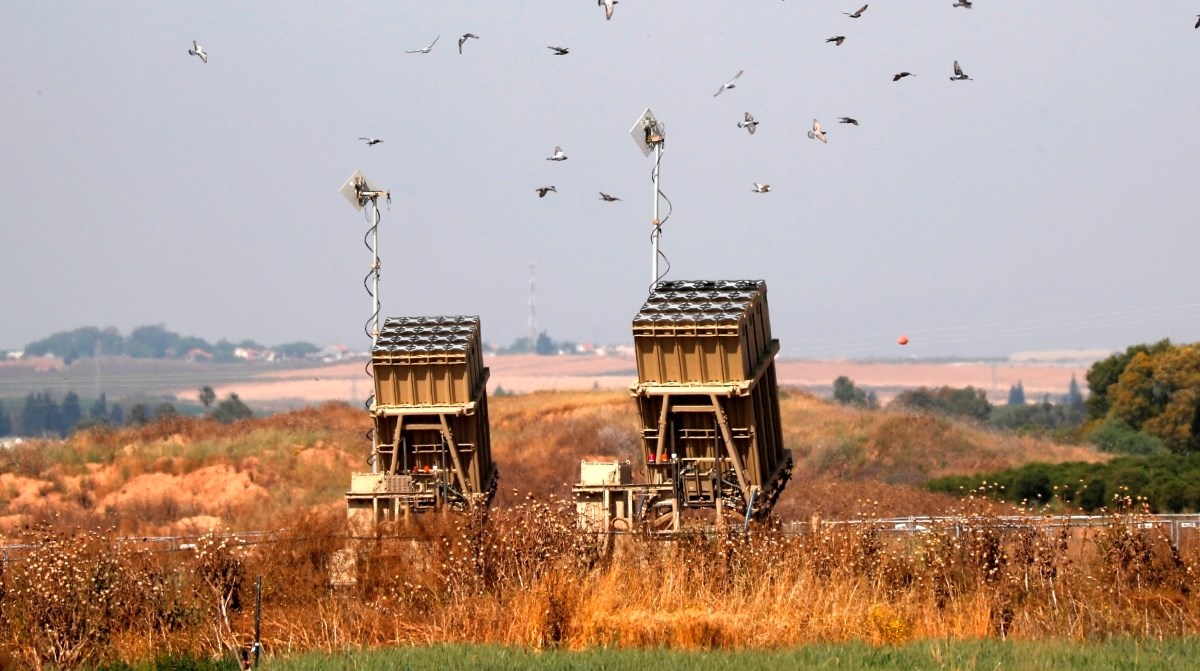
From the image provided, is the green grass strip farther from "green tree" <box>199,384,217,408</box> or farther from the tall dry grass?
"green tree" <box>199,384,217,408</box>

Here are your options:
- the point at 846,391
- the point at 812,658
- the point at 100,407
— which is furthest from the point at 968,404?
the point at 812,658

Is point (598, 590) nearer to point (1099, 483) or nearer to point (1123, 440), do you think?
point (1099, 483)

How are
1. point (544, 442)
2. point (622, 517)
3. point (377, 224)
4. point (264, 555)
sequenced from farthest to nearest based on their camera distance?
point (544, 442) → point (377, 224) → point (622, 517) → point (264, 555)

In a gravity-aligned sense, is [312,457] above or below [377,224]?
below

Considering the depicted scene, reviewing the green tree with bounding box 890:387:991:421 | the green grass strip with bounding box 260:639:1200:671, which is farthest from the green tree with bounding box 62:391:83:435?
the green grass strip with bounding box 260:639:1200:671

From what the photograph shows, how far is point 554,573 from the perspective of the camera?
78.4 feet

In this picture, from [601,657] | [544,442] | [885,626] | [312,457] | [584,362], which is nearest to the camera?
[601,657]

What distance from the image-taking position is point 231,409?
121 meters

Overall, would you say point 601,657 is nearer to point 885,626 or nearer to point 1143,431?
point 885,626

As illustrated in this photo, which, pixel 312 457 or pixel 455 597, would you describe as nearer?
pixel 455 597

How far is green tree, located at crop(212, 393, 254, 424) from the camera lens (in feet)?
383

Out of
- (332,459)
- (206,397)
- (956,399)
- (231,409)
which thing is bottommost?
(956,399)

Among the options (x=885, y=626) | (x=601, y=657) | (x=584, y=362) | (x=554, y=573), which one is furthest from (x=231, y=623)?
(x=584, y=362)

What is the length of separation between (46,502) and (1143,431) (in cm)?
4952
